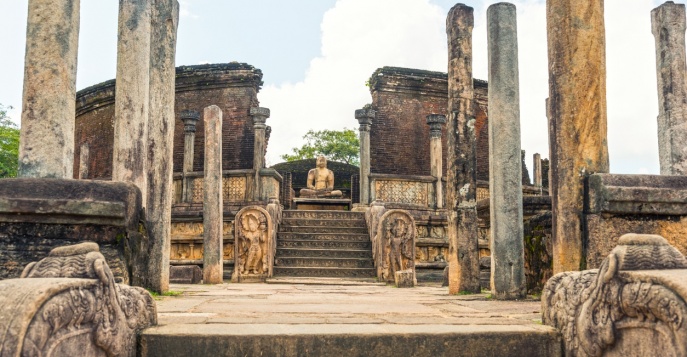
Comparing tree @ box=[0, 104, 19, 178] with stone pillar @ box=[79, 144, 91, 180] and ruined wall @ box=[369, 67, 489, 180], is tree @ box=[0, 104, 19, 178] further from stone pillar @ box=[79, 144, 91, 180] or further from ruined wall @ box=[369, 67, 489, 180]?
ruined wall @ box=[369, 67, 489, 180]

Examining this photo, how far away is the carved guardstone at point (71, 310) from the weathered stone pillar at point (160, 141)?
3954 millimetres

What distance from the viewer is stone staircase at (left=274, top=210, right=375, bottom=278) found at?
46.9 feet

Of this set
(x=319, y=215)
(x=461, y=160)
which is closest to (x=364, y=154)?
(x=319, y=215)

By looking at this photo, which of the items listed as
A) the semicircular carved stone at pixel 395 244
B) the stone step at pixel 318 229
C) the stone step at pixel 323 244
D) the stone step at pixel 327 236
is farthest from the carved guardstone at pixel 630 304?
the stone step at pixel 318 229

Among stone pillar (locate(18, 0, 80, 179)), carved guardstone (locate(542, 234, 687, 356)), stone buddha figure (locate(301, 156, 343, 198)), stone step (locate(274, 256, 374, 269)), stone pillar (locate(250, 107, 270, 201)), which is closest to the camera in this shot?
carved guardstone (locate(542, 234, 687, 356))

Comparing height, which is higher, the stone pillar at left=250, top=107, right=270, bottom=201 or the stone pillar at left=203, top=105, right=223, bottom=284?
the stone pillar at left=250, top=107, right=270, bottom=201

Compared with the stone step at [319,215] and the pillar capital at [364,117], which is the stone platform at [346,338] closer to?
the stone step at [319,215]

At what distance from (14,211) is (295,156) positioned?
38.3 meters

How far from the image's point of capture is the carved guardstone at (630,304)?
9.12 feet

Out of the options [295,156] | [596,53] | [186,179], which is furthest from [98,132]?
[596,53]

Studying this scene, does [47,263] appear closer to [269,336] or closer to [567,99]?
[269,336]

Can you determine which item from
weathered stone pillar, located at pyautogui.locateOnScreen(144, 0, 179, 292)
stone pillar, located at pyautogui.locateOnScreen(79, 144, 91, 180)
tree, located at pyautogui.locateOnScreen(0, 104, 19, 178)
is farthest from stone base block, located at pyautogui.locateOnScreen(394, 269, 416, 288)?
tree, located at pyautogui.locateOnScreen(0, 104, 19, 178)

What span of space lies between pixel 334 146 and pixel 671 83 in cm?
2969

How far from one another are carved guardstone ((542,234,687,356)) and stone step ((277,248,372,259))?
11.6m
